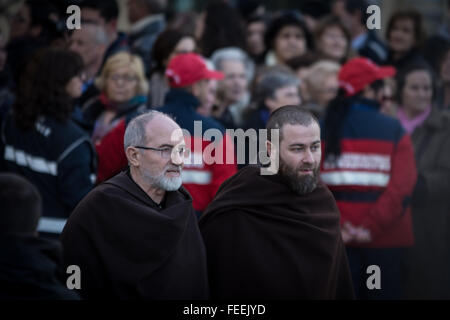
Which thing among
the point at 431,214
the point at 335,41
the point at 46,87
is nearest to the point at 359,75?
the point at 431,214

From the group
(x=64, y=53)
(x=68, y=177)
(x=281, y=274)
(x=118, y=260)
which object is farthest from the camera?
(x=64, y=53)

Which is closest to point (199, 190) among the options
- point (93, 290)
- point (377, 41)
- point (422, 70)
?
point (93, 290)

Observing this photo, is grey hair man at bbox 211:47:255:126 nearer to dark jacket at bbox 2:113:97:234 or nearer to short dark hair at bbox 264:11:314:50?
short dark hair at bbox 264:11:314:50

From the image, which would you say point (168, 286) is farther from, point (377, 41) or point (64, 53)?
point (377, 41)

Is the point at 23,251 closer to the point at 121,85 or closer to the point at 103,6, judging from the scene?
the point at 121,85

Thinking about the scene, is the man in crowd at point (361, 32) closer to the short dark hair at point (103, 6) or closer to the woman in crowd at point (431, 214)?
the woman in crowd at point (431, 214)

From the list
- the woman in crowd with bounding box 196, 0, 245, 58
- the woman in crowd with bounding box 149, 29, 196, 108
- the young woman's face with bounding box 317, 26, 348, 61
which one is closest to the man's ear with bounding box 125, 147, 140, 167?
the woman in crowd with bounding box 149, 29, 196, 108

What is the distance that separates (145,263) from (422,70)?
4589mm

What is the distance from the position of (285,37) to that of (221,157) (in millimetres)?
3809

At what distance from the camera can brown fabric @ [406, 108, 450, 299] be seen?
714 cm

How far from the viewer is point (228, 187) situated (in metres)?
4.89

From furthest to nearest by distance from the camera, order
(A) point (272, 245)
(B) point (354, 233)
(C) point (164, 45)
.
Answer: (C) point (164, 45)
(B) point (354, 233)
(A) point (272, 245)

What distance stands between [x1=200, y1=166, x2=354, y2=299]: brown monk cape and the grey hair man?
3154mm

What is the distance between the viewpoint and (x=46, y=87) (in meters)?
6.09
